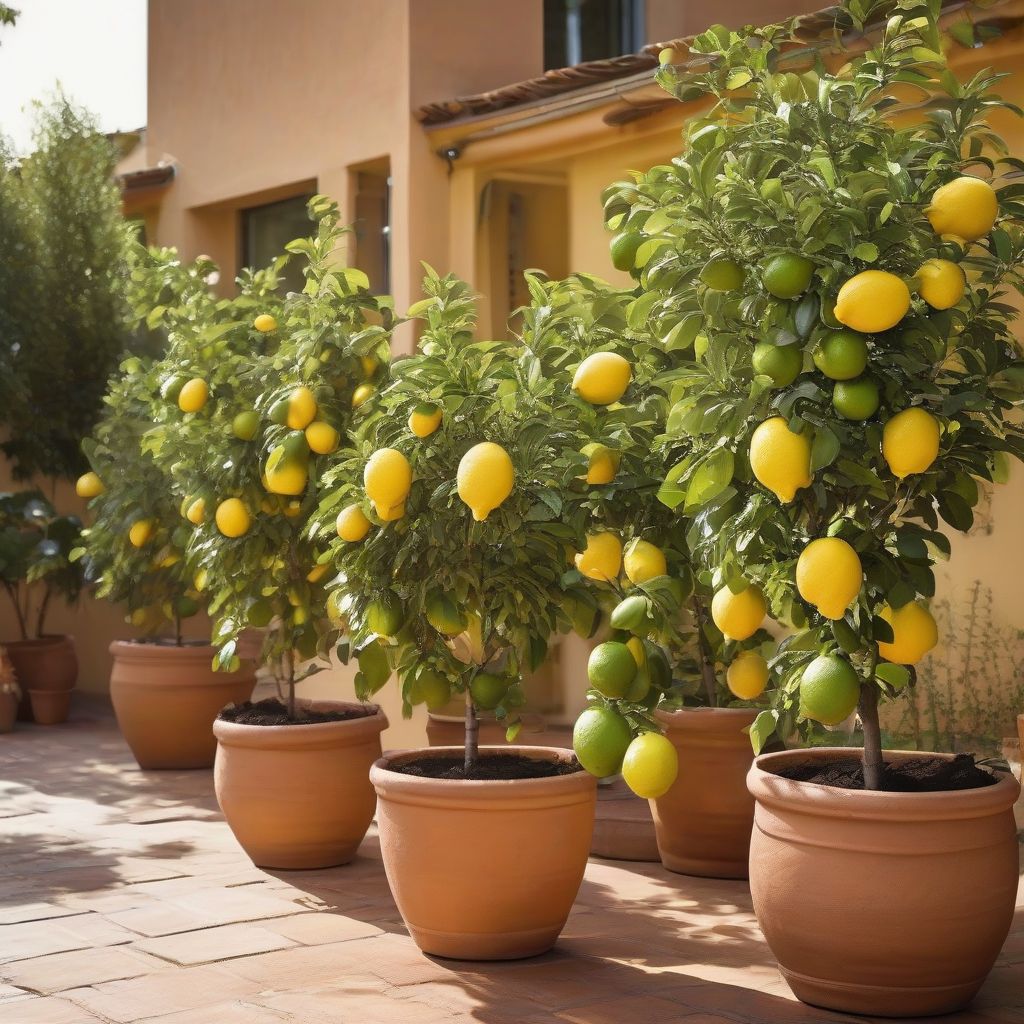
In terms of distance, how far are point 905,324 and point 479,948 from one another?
2088 millimetres

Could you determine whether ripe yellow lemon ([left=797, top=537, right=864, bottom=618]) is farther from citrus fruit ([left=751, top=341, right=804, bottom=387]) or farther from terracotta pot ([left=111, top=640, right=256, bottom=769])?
terracotta pot ([left=111, top=640, right=256, bottom=769])

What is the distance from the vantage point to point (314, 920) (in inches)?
193

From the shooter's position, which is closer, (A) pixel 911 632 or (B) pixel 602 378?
(A) pixel 911 632

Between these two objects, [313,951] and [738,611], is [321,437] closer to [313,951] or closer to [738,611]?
[313,951]

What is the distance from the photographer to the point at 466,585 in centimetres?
436

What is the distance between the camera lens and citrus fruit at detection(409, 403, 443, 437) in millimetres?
4258

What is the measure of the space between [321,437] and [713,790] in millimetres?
1869

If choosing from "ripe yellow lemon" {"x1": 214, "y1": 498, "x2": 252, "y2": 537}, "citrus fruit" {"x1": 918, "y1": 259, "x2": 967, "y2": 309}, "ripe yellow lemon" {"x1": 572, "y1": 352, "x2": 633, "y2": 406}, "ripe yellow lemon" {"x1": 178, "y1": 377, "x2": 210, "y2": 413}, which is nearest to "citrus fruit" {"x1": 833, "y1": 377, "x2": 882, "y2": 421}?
"citrus fruit" {"x1": 918, "y1": 259, "x2": 967, "y2": 309}

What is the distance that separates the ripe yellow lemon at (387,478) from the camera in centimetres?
419

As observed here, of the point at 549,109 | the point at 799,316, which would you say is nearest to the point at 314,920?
the point at 799,316

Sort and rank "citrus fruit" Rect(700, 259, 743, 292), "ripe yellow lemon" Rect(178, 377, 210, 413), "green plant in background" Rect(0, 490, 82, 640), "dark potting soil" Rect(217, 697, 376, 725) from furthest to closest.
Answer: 1. "green plant in background" Rect(0, 490, 82, 640)
2. "dark potting soil" Rect(217, 697, 376, 725)
3. "ripe yellow lemon" Rect(178, 377, 210, 413)
4. "citrus fruit" Rect(700, 259, 743, 292)

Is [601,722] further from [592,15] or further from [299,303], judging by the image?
[592,15]

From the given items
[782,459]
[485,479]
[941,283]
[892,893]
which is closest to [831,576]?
[782,459]

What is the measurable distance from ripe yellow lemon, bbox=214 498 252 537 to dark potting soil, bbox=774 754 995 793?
230 cm
